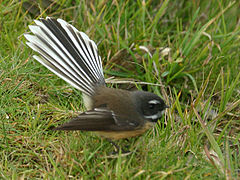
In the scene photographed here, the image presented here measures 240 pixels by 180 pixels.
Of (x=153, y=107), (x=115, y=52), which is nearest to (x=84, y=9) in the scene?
(x=115, y=52)

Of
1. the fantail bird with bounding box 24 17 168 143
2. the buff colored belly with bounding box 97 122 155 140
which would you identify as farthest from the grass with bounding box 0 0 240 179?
the fantail bird with bounding box 24 17 168 143

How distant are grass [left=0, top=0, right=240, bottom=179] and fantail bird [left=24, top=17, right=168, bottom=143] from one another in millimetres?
266

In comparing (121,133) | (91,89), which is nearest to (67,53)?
(91,89)

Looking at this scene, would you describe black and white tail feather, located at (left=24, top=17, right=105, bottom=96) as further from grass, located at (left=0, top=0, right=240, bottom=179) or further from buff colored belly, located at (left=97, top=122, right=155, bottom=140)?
buff colored belly, located at (left=97, top=122, right=155, bottom=140)

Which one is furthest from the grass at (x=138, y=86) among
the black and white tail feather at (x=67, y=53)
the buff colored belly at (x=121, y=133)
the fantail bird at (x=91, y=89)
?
the black and white tail feather at (x=67, y=53)

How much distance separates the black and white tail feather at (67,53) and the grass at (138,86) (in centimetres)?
50

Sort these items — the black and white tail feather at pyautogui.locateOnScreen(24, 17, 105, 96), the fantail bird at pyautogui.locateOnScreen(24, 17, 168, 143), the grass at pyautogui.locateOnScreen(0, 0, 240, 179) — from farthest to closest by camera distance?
the black and white tail feather at pyautogui.locateOnScreen(24, 17, 105, 96) → the fantail bird at pyautogui.locateOnScreen(24, 17, 168, 143) → the grass at pyautogui.locateOnScreen(0, 0, 240, 179)

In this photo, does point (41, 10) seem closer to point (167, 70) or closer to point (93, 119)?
point (167, 70)

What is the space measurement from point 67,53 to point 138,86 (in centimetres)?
154

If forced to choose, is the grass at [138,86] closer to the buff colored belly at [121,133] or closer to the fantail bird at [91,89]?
the buff colored belly at [121,133]

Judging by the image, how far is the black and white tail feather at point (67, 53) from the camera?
4688 mm

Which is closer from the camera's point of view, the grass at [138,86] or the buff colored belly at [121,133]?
the grass at [138,86]

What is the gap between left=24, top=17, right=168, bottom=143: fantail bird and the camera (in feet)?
14.3

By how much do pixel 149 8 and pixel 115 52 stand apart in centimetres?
171
